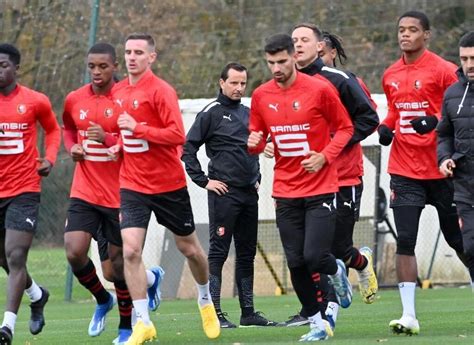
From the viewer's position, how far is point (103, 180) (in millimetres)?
11617

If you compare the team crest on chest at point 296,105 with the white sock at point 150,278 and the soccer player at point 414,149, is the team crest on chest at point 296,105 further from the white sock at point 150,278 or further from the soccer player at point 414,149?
the white sock at point 150,278

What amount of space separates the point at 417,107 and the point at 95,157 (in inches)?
106

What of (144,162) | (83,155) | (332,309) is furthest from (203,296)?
(83,155)

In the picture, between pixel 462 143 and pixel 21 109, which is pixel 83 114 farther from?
pixel 462 143

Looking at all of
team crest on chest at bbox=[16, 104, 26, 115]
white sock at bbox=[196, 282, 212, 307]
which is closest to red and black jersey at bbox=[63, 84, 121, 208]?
team crest on chest at bbox=[16, 104, 26, 115]

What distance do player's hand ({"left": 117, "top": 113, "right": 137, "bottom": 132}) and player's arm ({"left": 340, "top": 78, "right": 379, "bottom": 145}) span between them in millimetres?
1841

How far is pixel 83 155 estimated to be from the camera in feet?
37.9

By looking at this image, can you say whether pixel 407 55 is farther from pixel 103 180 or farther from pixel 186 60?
pixel 186 60

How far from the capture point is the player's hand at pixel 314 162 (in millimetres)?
10531

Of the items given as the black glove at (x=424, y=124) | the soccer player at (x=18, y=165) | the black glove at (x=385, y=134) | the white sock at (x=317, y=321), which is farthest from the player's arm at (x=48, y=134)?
the black glove at (x=424, y=124)

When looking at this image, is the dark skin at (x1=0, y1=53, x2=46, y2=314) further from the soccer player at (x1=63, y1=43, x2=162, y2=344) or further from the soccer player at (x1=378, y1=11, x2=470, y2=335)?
the soccer player at (x1=378, y1=11, x2=470, y2=335)

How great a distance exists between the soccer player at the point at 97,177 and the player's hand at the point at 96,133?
0.20 meters

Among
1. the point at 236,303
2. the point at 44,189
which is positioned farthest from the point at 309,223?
the point at 44,189

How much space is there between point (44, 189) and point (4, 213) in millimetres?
12780
